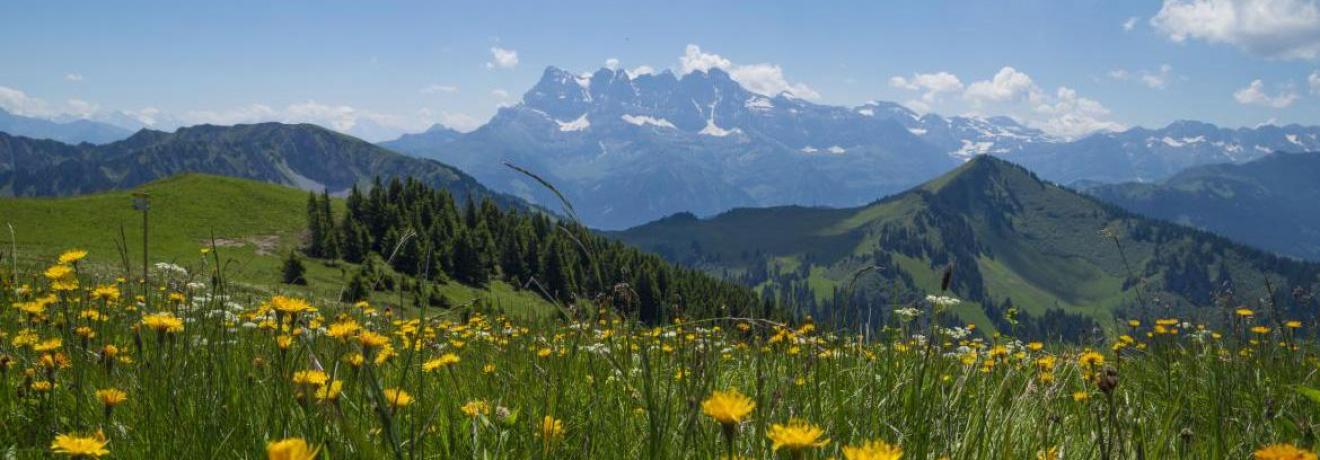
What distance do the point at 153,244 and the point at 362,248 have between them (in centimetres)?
1576

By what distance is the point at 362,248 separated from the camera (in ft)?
212

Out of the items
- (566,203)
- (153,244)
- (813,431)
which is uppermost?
(566,203)

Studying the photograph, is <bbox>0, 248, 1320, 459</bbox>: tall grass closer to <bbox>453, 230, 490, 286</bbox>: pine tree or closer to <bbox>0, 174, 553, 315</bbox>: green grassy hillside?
<bbox>0, 174, 553, 315</bbox>: green grassy hillside

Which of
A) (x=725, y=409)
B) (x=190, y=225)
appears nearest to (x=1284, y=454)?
(x=725, y=409)

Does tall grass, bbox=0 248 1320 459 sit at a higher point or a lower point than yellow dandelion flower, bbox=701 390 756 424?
lower

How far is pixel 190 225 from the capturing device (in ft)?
211

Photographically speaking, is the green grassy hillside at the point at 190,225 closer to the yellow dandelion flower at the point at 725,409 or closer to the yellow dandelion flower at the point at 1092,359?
the yellow dandelion flower at the point at 1092,359

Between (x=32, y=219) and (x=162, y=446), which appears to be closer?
(x=162, y=446)

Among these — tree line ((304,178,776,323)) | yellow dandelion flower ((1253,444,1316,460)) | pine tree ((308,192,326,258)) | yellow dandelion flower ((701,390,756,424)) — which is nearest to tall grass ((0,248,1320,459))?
yellow dandelion flower ((701,390,756,424))

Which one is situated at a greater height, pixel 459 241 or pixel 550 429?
pixel 550 429

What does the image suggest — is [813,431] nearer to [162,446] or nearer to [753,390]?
[162,446]

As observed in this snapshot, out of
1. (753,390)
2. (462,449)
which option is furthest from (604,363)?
(462,449)

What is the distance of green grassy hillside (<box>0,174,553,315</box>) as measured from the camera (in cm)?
5228

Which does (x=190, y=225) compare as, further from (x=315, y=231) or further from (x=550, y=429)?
(x=550, y=429)
